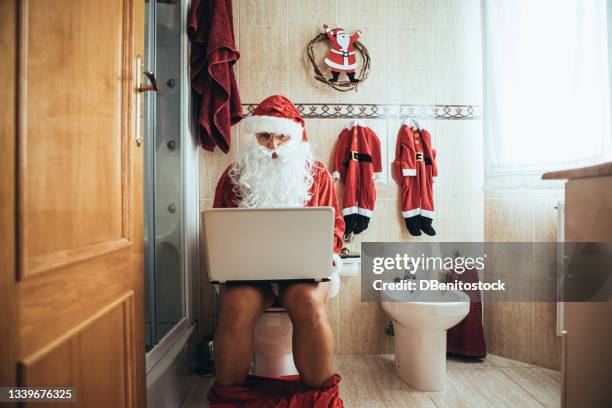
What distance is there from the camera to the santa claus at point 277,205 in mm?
1205

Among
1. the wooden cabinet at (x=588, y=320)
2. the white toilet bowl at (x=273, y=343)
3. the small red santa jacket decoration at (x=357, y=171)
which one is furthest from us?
the small red santa jacket decoration at (x=357, y=171)

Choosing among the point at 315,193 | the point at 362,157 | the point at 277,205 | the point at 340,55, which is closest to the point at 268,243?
the point at 277,205

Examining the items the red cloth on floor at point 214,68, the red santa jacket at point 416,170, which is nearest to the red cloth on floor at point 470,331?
the red santa jacket at point 416,170

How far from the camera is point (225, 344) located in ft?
3.94

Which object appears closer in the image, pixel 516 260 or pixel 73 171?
pixel 73 171

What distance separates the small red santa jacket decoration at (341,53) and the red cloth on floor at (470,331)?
53.0 inches

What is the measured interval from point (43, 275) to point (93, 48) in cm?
50

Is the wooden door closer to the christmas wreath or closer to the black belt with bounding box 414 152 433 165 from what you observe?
the christmas wreath

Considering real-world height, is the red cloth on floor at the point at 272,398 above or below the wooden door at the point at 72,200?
below

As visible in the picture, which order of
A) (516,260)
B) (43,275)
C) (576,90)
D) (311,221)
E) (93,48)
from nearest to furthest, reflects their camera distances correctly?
(43,275) → (93,48) → (311,221) → (576,90) → (516,260)

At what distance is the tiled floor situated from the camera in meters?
1.50

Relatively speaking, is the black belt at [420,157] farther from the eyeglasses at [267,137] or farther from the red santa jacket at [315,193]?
the eyeglasses at [267,137]

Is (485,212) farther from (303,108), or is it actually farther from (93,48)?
(93,48)

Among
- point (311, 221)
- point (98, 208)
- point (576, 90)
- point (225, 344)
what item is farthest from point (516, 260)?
point (98, 208)
